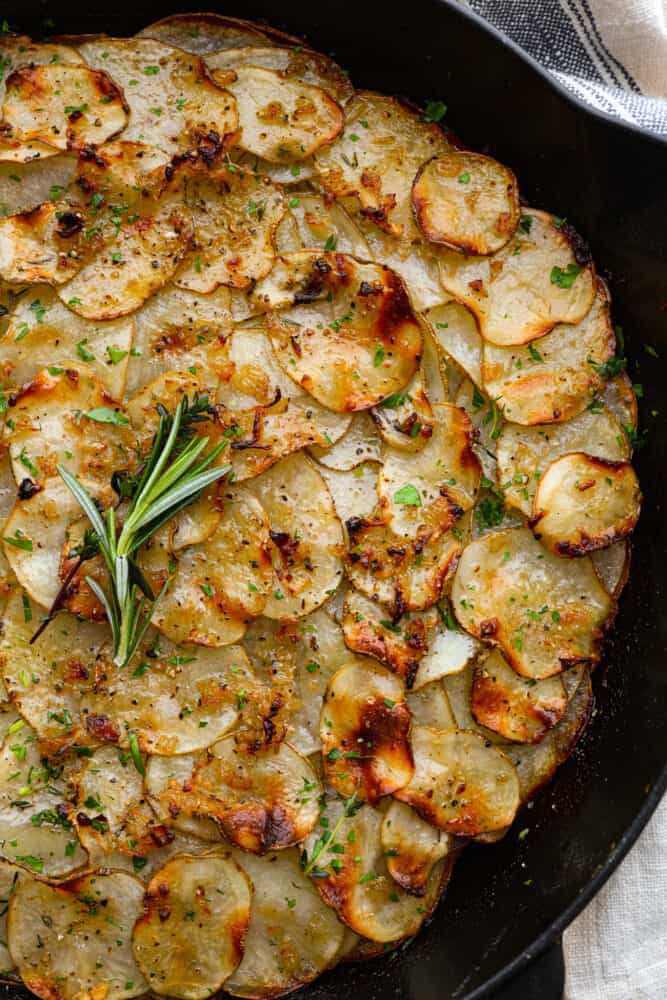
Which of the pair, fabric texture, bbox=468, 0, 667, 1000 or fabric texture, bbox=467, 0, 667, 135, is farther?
fabric texture, bbox=467, 0, 667, 135

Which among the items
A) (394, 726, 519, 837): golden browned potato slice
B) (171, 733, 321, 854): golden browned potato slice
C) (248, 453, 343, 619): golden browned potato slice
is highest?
(248, 453, 343, 619): golden browned potato slice

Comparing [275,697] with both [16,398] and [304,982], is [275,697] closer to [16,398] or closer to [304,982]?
[304,982]

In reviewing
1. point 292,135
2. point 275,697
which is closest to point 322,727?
point 275,697

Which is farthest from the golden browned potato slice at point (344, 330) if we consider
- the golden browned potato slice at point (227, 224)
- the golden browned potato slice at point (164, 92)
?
the golden browned potato slice at point (164, 92)

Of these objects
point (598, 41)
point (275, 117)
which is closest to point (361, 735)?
point (275, 117)

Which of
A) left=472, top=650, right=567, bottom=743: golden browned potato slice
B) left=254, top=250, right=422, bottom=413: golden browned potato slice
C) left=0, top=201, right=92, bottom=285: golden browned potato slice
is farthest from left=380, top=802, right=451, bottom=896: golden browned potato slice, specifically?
left=0, top=201, right=92, bottom=285: golden browned potato slice

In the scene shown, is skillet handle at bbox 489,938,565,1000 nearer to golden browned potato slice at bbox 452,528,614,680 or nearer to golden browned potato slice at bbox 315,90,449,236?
golden browned potato slice at bbox 452,528,614,680

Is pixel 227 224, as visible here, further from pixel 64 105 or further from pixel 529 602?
pixel 529 602
